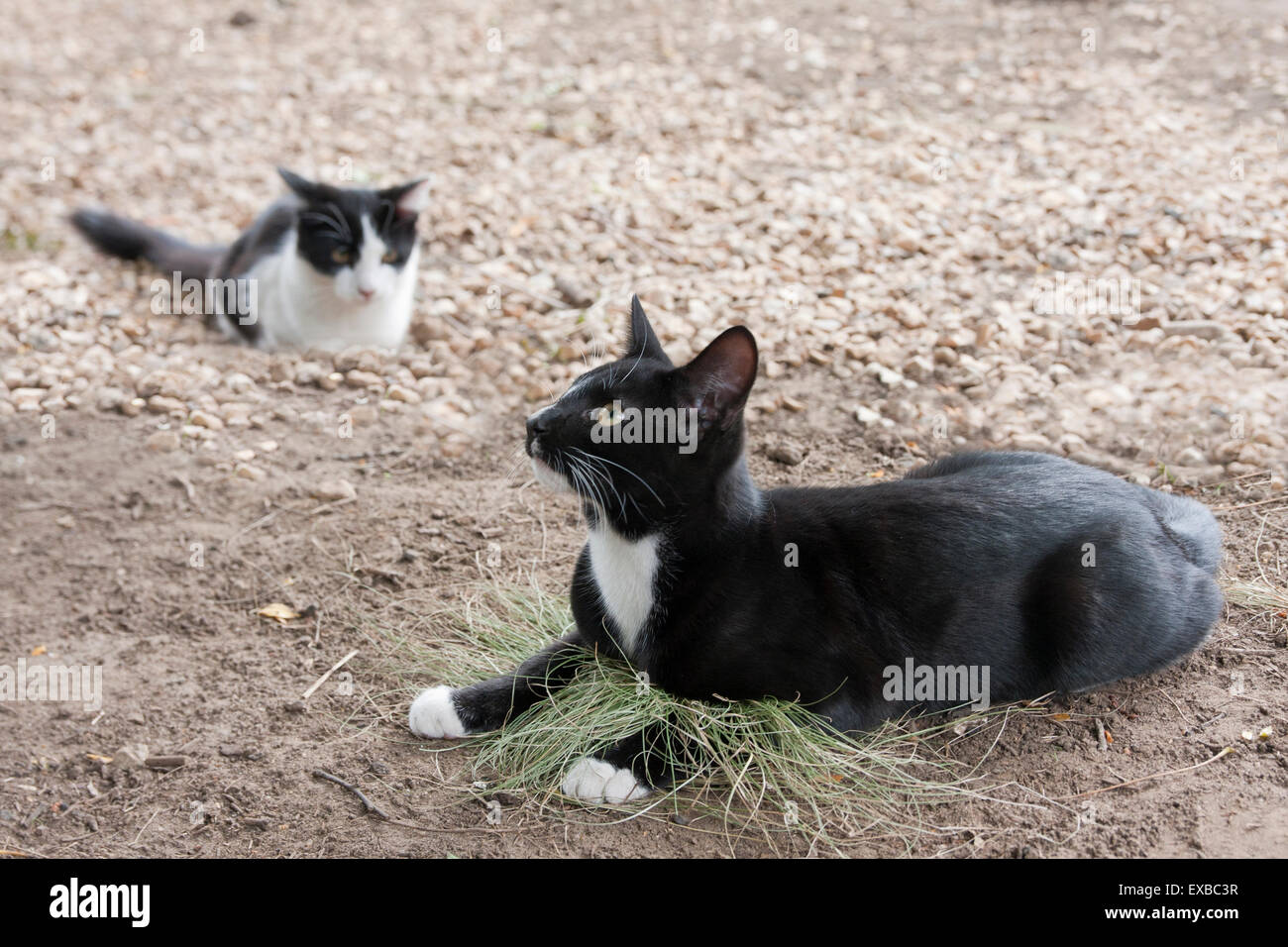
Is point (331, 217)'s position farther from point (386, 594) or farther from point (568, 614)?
point (568, 614)

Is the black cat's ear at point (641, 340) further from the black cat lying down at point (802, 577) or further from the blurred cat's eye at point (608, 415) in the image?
the blurred cat's eye at point (608, 415)

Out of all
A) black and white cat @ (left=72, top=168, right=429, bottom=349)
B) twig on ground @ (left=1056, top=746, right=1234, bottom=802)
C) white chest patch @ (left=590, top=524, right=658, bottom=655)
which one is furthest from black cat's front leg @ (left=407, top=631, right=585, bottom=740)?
black and white cat @ (left=72, top=168, right=429, bottom=349)

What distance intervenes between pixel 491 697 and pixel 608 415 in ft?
2.91

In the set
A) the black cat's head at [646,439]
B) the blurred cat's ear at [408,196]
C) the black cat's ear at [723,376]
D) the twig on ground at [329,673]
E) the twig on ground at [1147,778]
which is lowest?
the twig on ground at [329,673]

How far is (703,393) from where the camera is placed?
109 inches

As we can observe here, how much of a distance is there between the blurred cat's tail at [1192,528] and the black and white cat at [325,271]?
346 centimetres

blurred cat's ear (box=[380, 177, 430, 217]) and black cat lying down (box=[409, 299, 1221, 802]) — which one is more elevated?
blurred cat's ear (box=[380, 177, 430, 217])

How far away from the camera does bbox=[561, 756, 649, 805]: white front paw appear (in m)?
2.81

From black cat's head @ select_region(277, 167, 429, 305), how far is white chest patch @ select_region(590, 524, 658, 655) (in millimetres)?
2764

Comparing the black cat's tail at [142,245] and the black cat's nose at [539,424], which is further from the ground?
the black cat's tail at [142,245]

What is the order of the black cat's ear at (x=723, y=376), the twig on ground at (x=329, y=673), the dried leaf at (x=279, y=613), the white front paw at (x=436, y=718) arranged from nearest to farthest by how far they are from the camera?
the black cat's ear at (x=723, y=376)
the white front paw at (x=436, y=718)
the twig on ground at (x=329, y=673)
the dried leaf at (x=279, y=613)

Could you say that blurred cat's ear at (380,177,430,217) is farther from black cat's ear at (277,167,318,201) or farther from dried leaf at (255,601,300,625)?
dried leaf at (255,601,300,625)

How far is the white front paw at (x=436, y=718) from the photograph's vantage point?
309cm

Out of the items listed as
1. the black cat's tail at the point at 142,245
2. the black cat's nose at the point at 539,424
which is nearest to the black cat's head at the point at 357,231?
the black cat's tail at the point at 142,245
